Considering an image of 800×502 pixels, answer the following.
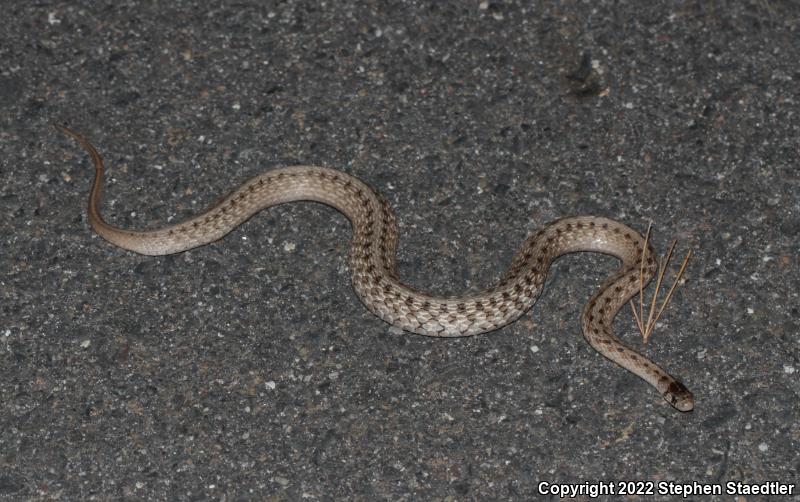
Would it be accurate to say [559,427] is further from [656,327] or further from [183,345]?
[183,345]

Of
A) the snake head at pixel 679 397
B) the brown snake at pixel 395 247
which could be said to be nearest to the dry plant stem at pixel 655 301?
the brown snake at pixel 395 247

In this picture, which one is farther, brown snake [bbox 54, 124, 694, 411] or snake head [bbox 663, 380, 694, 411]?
brown snake [bbox 54, 124, 694, 411]

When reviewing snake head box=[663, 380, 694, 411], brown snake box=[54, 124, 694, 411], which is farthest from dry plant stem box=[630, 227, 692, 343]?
snake head box=[663, 380, 694, 411]

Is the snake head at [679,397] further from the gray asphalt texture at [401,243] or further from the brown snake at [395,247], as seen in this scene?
the gray asphalt texture at [401,243]

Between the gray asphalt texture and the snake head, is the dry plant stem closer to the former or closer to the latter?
the gray asphalt texture

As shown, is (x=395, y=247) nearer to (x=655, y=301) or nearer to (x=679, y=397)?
(x=655, y=301)

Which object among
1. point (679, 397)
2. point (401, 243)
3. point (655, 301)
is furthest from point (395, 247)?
point (679, 397)
